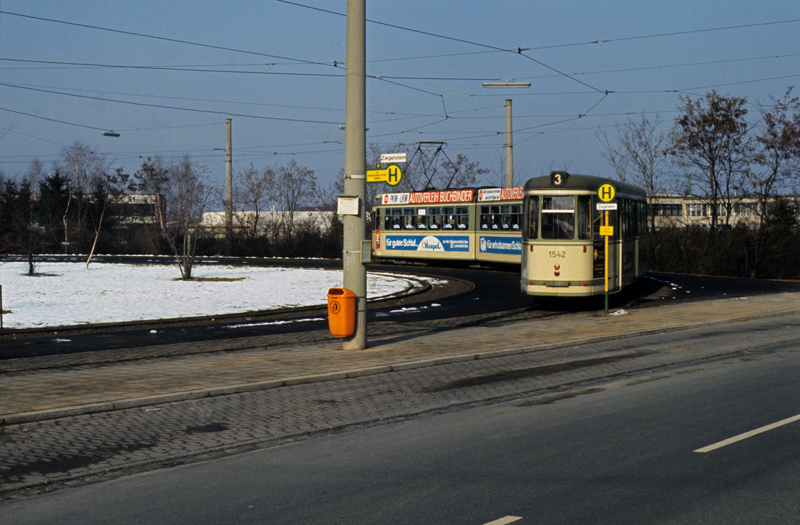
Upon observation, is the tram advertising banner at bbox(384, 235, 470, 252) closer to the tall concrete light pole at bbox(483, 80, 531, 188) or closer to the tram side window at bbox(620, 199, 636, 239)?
the tall concrete light pole at bbox(483, 80, 531, 188)

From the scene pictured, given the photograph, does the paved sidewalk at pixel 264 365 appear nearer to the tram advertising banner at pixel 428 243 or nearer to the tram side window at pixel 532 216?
the tram side window at pixel 532 216

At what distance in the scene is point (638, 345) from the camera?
13.9 m

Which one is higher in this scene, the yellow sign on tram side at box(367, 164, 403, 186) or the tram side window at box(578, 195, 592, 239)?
the yellow sign on tram side at box(367, 164, 403, 186)

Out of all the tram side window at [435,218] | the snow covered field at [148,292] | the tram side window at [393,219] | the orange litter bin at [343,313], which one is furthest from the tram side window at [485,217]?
the orange litter bin at [343,313]

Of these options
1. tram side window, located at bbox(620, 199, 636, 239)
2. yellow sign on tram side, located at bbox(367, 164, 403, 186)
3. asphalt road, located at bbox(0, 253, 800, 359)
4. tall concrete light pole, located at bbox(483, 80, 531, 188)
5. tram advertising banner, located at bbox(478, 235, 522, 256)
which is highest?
tall concrete light pole, located at bbox(483, 80, 531, 188)

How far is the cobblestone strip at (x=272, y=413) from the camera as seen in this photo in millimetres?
6570

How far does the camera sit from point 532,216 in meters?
20.6

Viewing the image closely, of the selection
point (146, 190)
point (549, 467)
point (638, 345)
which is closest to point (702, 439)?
point (549, 467)

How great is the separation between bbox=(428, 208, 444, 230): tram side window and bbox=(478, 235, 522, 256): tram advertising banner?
2.82 metres

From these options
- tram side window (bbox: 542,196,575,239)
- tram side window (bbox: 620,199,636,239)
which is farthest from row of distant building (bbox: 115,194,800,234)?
tram side window (bbox: 542,196,575,239)

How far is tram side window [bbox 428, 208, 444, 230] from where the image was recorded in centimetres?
3769

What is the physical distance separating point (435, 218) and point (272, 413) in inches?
1181

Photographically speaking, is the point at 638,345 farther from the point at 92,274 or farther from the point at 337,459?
the point at 92,274

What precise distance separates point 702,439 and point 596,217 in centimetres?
1390
